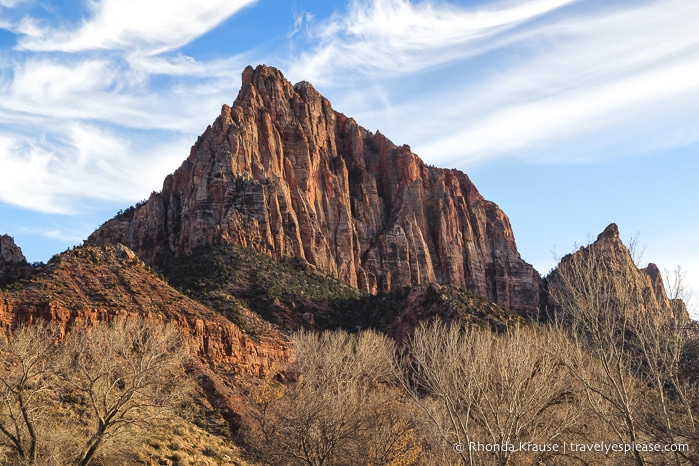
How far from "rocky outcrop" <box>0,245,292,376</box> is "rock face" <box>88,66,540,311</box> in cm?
2662

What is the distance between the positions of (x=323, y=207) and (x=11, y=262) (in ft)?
200

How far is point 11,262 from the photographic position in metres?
63.4

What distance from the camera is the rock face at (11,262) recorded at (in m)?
59.4

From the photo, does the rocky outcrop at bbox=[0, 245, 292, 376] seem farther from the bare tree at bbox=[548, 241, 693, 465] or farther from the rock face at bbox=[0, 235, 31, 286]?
the bare tree at bbox=[548, 241, 693, 465]

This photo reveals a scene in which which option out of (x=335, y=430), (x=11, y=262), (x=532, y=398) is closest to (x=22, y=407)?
(x=335, y=430)

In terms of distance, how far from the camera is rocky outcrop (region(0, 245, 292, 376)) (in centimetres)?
4478

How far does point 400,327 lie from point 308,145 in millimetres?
51748

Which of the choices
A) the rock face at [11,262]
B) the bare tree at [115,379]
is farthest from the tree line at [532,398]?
the rock face at [11,262]

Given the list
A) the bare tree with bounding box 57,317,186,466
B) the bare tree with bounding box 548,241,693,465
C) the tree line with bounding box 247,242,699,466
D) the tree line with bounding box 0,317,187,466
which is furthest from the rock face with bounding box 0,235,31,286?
the bare tree with bounding box 548,241,693,465

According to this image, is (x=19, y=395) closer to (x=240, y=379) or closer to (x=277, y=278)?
(x=240, y=379)

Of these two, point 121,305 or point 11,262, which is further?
point 11,262

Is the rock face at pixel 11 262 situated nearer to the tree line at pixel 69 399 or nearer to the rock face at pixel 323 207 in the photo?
the tree line at pixel 69 399

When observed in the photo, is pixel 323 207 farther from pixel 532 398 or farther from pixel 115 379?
pixel 532 398

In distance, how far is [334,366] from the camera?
52500 millimetres
